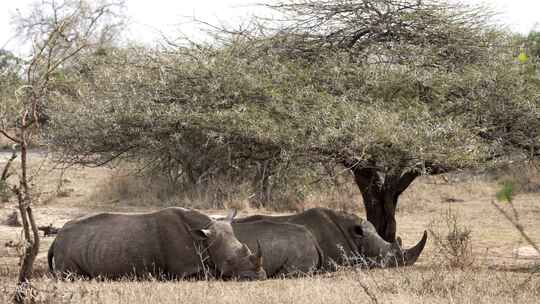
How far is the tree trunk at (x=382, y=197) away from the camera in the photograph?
47.3ft

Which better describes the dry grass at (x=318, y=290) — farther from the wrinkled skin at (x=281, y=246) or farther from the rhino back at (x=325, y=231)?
the rhino back at (x=325, y=231)

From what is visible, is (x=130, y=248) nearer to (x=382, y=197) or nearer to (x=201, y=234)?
(x=201, y=234)

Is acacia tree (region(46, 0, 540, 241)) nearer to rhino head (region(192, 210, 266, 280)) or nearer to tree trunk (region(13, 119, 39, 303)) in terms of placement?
rhino head (region(192, 210, 266, 280))

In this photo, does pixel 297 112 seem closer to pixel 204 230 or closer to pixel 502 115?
pixel 204 230

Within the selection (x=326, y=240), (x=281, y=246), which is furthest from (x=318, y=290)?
(x=326, y=240)

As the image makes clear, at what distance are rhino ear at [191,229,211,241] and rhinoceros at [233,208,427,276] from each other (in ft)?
2.51

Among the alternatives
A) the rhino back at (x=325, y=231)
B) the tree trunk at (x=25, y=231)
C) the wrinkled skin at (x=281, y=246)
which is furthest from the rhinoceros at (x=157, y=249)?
the tree trunk at (x=25, y=231)

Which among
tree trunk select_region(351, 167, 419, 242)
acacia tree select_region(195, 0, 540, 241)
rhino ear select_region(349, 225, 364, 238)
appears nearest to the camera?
acacia tree select_region(195, 0, 540, 241)

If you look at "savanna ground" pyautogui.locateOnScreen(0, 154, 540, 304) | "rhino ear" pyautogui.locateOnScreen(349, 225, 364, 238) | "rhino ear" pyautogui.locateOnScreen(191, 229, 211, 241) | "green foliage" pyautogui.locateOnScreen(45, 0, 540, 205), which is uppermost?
"green foliage" pyautogui.locateOnScreen(45, 0, 540, 205)

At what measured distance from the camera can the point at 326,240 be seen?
13.5m

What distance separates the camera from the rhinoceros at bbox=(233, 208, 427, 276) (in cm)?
1273

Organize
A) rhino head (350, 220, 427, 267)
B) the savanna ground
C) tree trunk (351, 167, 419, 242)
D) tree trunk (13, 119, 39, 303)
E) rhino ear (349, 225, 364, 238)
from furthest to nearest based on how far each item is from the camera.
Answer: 1. tree trunk (351, 167, 419, 242)
2. rhino ear (349, 225, 364, 238)
3. rhino head (350, 220, 427, 267)
4. the savanna ground
5. tree trunk (13, 119, 39, 303)

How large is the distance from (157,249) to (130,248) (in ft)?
1.19

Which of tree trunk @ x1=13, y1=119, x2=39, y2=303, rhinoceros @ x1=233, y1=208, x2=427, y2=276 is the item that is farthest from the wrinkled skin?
tree trunk @ x1=13, y1=119, x2=39, y2=303
